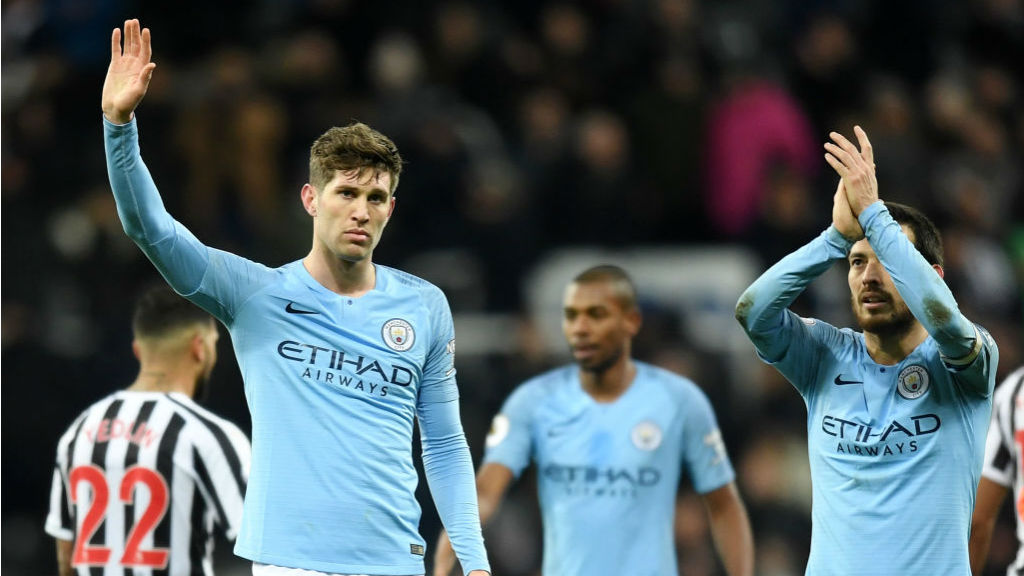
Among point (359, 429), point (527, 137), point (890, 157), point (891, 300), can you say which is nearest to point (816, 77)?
point (890, 157)

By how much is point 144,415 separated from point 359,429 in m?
1.62

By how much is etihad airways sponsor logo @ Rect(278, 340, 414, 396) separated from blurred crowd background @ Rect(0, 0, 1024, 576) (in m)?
4.92

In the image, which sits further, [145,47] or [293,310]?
[293,310]

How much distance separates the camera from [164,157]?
38.7 ft

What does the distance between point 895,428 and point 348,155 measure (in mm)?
2166

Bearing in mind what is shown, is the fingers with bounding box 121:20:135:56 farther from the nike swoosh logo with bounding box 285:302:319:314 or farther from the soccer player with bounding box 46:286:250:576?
the soccer player with bounding box 46:286:250:576

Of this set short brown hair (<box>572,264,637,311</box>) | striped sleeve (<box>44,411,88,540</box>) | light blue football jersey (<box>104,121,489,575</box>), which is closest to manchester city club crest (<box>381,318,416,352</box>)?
light blue football jersey (<box>104,121,489,575</box>)

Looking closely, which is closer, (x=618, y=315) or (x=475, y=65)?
(x=618, y=315)

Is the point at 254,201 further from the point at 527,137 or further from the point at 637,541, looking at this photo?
the point at 637,541

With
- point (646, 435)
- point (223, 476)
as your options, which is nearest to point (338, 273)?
point (223, 476)

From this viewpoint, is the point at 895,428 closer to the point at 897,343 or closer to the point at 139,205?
the point at 897,343

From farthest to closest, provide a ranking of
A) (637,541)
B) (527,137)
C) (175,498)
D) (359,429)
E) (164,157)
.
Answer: (527,137) < (164,157) < (637,541) < (175,498) < (359,429)

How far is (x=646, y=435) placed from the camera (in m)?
7.37

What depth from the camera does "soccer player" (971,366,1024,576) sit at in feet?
22.2
